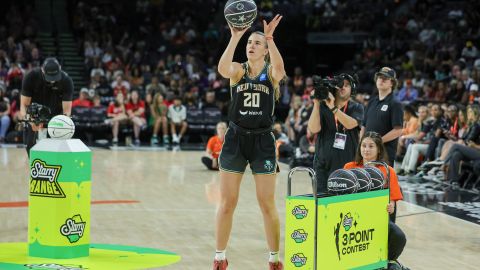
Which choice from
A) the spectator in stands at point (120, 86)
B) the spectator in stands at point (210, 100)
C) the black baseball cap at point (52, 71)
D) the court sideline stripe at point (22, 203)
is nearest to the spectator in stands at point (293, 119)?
the spectator in stands at point (210, 100)

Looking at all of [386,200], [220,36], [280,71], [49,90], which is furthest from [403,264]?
[220,36]

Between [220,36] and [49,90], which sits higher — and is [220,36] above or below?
above

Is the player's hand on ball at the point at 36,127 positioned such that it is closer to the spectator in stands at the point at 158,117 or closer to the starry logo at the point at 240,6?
the starry logo at the point at 240,6

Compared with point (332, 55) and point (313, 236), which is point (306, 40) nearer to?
point (332, 55)

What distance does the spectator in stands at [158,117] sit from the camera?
23.8 metres

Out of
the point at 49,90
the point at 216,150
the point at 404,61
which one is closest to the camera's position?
the point at 49,90

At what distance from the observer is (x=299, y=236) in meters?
7.00

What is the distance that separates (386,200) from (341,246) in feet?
2.80

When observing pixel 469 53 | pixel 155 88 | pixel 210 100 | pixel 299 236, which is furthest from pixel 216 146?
pixel 469 53

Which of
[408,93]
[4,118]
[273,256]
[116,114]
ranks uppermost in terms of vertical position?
Result: [408,93]

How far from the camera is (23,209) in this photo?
11.8 meters

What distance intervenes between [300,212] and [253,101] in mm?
1211

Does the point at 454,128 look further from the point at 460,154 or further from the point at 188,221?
the point at 188,221

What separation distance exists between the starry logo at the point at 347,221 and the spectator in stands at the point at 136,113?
54.8 ft
